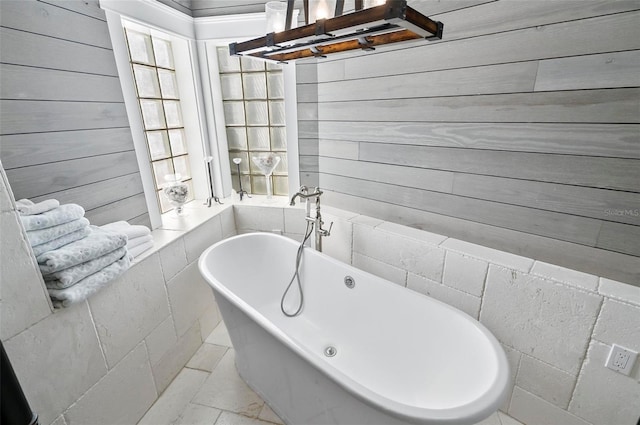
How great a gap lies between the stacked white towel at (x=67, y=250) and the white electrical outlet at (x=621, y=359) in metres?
2.14

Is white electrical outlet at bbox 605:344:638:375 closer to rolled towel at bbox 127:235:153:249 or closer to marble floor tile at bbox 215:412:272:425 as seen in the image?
marble floor tile at bbox 215:412:272:425

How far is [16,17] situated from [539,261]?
257cm

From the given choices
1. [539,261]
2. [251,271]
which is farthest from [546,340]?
[251,271]

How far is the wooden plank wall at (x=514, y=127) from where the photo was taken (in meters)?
1.15

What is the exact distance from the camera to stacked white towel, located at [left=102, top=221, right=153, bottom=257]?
61.1 inches

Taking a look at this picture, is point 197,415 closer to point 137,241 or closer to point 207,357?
point 207,357

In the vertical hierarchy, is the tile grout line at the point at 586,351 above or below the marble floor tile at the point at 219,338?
above

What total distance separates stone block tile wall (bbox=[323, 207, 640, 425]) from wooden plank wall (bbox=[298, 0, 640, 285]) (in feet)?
0.48

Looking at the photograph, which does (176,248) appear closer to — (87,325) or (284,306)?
(87,325)

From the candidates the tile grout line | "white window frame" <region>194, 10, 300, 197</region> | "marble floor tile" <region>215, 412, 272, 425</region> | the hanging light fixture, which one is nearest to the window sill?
"white window frame" <region>194, 10, 300, 197</region>

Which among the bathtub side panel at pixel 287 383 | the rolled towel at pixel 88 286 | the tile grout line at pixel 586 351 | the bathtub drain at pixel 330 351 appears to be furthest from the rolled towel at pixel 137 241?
the tile grout line at pixel 586 351

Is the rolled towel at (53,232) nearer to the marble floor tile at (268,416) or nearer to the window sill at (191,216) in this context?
the window sill at (191,216)

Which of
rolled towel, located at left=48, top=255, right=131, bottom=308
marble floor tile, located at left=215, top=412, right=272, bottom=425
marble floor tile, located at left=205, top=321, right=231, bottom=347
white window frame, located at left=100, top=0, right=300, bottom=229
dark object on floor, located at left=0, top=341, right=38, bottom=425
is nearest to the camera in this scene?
dark object on floor, located at left=0, top=341, right=38, bottom=425

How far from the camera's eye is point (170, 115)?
7.36ft
